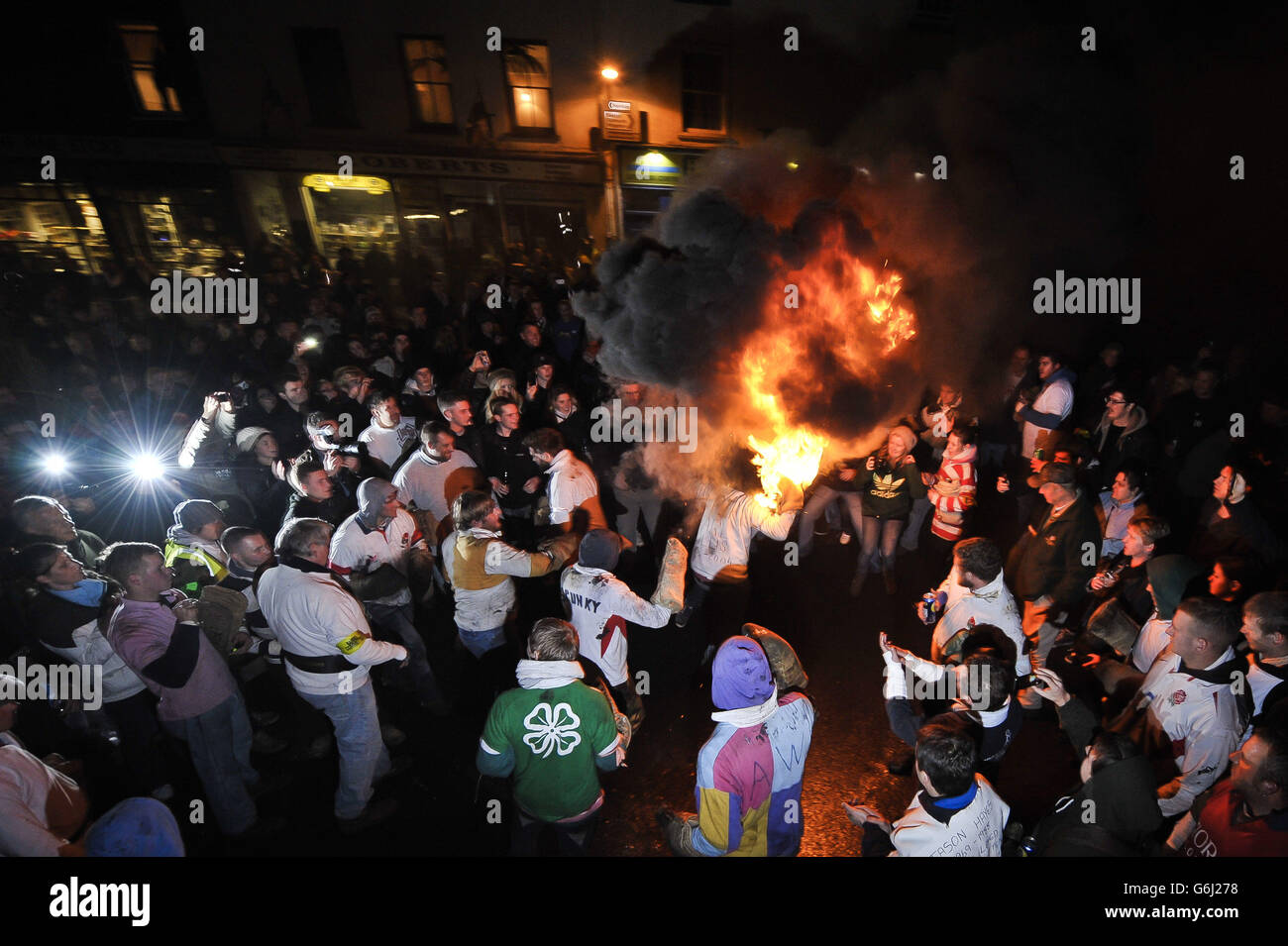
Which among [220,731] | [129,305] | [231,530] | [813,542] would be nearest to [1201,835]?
[813,542]

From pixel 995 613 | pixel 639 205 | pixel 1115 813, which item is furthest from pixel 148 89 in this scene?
pixel 1115 813

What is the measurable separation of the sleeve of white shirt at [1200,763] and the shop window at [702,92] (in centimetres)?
1732

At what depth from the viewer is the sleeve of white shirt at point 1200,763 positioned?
3.36 m

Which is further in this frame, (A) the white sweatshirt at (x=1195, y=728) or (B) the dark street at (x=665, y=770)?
(B) the dark street at (x=665, y=770)

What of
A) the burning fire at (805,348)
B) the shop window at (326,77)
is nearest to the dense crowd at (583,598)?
the burning fire at (805,348)

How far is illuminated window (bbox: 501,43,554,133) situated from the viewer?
1598 centimetres

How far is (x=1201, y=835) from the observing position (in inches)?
116

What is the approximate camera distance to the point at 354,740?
13.5 ft

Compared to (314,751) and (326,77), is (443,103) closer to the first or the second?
(326,77)

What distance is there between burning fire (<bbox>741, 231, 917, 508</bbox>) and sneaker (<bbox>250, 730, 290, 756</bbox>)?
463cm

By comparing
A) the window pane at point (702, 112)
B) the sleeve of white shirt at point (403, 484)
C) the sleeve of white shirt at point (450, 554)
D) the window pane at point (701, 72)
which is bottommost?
the sleeve of white shirt at point (450, 554)

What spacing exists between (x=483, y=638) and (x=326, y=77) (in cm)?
1740

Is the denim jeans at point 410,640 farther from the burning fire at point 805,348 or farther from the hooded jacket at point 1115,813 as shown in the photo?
the hooded jacket at point 1115,813

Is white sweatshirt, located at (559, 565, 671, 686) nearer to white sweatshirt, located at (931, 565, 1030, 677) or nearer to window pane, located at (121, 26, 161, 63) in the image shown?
white sweatshirt, located at (931, 565, 1030, 677)
